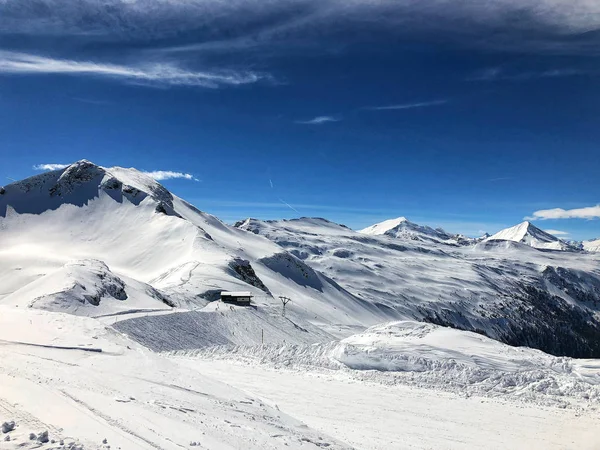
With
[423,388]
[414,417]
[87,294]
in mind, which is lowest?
[414,417]

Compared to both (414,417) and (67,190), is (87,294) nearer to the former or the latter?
(414,417)

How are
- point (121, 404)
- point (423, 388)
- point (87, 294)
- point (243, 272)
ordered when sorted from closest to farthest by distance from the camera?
point (121, 404), point (423, 388), point (87, 294), point (243, 272)

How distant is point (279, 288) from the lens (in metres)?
111

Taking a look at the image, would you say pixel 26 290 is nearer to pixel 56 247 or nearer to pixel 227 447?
pixel 227 447

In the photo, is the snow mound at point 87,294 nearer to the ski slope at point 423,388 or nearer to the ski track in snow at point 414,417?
the ski slope at point 423,388

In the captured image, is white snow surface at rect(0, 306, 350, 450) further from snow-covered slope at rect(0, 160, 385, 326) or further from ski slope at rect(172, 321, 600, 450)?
snow-covered slope at rect(0, 160, 385, 326)

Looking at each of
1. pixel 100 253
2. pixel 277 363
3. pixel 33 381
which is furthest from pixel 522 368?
pixel 100 253

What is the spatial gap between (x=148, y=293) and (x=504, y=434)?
4282 cm

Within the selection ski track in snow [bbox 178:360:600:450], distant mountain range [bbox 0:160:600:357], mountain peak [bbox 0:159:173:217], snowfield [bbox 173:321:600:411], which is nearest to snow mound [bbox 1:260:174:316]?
distant mountain range [bbox 0:160:600:357]

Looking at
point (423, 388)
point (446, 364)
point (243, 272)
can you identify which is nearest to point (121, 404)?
point (423, 388)

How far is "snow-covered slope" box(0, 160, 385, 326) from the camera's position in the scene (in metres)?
48.2

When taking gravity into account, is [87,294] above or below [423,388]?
above

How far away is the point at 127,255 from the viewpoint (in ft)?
340

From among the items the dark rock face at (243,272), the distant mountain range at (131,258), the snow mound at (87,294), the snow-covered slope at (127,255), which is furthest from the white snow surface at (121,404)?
the dark rock face at (243,272)
